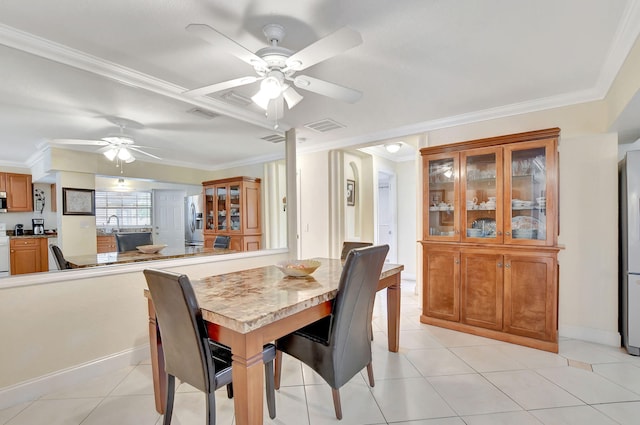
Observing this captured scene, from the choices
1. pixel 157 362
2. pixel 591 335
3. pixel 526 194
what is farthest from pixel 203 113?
pixel 591 335

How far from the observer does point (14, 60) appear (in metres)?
1.85

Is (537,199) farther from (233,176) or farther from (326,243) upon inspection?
(233,176)

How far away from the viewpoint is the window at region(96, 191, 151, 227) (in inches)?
90.7

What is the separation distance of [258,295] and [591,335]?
311cm

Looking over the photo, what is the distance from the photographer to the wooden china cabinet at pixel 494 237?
8.37 feet

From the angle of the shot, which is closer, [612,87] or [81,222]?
[81,222]

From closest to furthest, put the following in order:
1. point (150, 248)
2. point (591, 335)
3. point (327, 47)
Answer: point (327, 47), point (150, 248), point (591, 335)

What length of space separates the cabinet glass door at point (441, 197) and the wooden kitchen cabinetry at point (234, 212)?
80.0 inches

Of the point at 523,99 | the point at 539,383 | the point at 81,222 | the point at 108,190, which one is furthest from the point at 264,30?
the point at 539,383

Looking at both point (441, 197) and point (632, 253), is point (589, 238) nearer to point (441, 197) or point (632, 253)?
point (632, 253)

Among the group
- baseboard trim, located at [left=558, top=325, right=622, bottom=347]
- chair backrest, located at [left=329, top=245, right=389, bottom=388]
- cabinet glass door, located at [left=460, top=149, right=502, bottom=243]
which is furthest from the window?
baseboard trim, located at [left=558, top=325, right=622, bottom=347]

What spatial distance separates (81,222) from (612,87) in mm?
4305

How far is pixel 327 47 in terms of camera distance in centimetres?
148

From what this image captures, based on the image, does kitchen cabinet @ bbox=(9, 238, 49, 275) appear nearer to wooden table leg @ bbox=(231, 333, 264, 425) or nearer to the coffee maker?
the coffee maker
